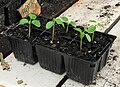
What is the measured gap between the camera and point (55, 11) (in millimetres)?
2021

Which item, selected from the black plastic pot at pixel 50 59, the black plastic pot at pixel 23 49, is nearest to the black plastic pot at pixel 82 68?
the black plastic pot at pixel 50 59

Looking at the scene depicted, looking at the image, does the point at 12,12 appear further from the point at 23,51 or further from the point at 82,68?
the point at 82,68

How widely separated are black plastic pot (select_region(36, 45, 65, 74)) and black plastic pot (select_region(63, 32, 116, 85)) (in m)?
0.04

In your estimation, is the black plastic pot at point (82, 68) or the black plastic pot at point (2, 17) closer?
the black plastic pot at point (82, 68)

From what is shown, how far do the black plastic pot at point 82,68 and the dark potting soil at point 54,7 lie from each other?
0.67 m

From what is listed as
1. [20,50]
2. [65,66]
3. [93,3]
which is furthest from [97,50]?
[93,3]

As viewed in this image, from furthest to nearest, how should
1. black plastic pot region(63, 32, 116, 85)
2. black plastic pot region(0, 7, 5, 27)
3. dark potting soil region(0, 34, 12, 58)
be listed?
black plastic pot region(0, 7, 5, 27), dark potting soil region(0, 34, 12, 58), black plastic pot region(63, 32, 116, 85)

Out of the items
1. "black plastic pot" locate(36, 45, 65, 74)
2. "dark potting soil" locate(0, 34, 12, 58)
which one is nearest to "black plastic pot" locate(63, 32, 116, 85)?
"black plastic pot" locate(36, 45, 65, 74)

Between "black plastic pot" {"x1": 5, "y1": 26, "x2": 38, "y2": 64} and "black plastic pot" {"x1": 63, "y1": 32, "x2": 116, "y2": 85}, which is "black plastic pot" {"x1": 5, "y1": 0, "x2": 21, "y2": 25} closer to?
"black plastic pot" {"x1": 5, "y1": 26, "x2": 38, "y2": 64}

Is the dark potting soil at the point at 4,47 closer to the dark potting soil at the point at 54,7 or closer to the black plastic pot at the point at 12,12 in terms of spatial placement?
the black plastic pot at the point at 12,12

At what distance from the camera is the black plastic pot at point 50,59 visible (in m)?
1.36

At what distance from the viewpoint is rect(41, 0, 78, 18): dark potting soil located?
200cm

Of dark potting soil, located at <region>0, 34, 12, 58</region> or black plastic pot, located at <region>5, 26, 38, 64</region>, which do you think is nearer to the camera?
black plastic pot, located at <region>5, 26, 38, 64</region>

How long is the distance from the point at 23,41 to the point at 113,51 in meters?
0.52
